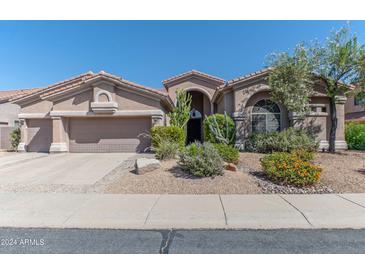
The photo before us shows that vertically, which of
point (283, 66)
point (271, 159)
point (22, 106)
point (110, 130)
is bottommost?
point (271, 159)

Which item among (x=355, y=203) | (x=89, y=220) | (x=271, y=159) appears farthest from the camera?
(x=271, y=159)

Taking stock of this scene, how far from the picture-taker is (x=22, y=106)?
13812 mm

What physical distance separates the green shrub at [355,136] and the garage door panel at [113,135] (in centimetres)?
1404

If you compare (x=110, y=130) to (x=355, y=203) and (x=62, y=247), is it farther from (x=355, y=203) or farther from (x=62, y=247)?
(x=355, y=203)

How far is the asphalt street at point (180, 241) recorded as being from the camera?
3.08 metres

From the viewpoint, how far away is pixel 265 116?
12.4m

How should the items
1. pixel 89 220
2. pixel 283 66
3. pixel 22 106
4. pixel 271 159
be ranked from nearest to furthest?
pixel 89 220 → pixel 271 159 → pixel 283 66 → pixel 22 106

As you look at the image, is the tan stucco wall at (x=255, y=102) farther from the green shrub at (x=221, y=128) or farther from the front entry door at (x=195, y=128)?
the front entry door at (x=195, y=128)

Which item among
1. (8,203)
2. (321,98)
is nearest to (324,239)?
(8,203)

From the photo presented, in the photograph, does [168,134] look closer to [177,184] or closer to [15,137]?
[177,184]

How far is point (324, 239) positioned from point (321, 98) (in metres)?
11.5

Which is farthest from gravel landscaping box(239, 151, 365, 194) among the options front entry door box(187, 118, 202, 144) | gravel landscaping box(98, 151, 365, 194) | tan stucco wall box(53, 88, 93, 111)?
tan stucco wall box(53, 88, 93, 111)

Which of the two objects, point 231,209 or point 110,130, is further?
point 110,130

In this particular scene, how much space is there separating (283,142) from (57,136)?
1338 centimetres
